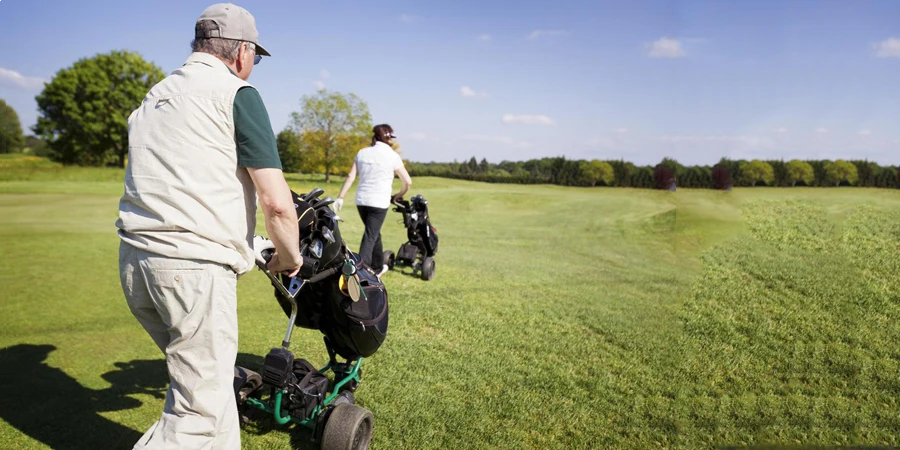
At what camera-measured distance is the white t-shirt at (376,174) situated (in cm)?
705

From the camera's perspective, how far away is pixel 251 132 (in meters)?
2.14

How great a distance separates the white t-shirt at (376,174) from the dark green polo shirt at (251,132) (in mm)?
4852

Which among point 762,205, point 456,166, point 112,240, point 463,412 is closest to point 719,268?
point 762,205

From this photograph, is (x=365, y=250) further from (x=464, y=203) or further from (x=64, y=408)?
(x=464, y=203)

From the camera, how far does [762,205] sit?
14.6 ft

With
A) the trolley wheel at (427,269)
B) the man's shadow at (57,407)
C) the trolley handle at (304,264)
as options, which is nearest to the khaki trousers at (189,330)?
the trolley handle at (304,264)

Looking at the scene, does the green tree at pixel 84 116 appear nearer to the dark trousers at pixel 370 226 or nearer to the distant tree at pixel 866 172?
the dark trousers at pixel 370 226

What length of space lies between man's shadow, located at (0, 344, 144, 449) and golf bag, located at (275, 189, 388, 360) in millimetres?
1334

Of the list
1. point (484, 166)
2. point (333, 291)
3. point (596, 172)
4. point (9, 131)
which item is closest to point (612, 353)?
point (333, 291)

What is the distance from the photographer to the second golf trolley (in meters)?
2.78

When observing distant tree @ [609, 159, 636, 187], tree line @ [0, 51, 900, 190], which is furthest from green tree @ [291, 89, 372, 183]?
distant tree @ [609, 159, 636, 187]

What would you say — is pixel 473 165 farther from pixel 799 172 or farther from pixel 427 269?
pixel 799 172

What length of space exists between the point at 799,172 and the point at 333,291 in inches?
140

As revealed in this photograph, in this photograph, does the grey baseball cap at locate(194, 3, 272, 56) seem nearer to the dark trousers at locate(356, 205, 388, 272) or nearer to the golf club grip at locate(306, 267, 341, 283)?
the golf club grip at locate(306, 267, 341, 283)
